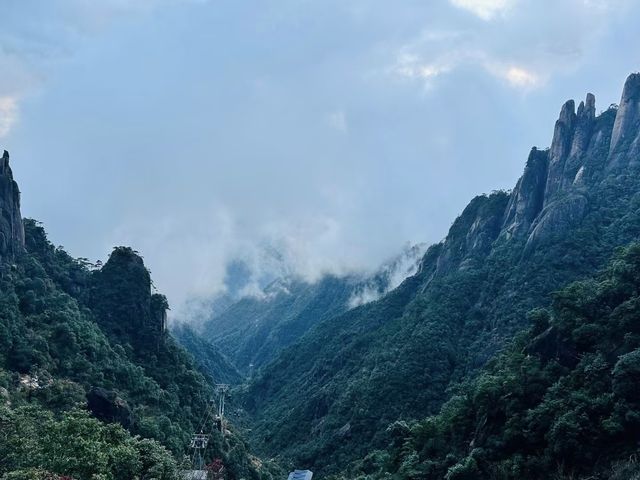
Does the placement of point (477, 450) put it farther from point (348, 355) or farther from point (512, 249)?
point (348, 355)

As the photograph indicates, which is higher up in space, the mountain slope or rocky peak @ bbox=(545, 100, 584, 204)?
rocky peak @ bbox=(545, 100, 584, 204)

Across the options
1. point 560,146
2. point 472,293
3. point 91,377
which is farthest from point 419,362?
point 560,146

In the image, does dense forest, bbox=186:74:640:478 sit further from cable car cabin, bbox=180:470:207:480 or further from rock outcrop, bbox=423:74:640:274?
cable car cabin, bbox=180:470:207:480

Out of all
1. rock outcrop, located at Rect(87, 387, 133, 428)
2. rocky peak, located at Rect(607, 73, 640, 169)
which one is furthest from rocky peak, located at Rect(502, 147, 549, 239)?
rock outcrop, located at Rect(87, 387, 133, 428)

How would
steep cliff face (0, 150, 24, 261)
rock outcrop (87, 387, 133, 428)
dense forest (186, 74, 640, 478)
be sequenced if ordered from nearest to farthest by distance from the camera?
rock outcrop (87, 387, 133, 428), steep cliff face (0, 150, 24, 261), dense forest (186, 74, 640, 478)

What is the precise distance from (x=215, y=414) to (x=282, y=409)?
137ft

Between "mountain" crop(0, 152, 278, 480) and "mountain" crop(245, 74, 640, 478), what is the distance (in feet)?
59.4

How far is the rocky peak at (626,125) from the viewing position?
11606 cm

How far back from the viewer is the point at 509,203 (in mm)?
131000

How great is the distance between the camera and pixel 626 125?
119 meters

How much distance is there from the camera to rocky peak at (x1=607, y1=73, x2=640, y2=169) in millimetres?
116062

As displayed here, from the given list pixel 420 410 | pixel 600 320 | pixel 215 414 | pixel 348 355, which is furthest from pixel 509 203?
pixel 600 320

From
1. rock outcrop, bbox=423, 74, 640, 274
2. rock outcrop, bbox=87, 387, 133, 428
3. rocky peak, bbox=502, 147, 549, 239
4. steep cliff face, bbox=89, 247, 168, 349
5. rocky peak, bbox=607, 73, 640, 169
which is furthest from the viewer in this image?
rocky peak, bbox=502, 147, 549, 239

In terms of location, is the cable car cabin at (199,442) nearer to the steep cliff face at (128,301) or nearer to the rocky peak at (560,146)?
the steep cliff face at (128,301)
